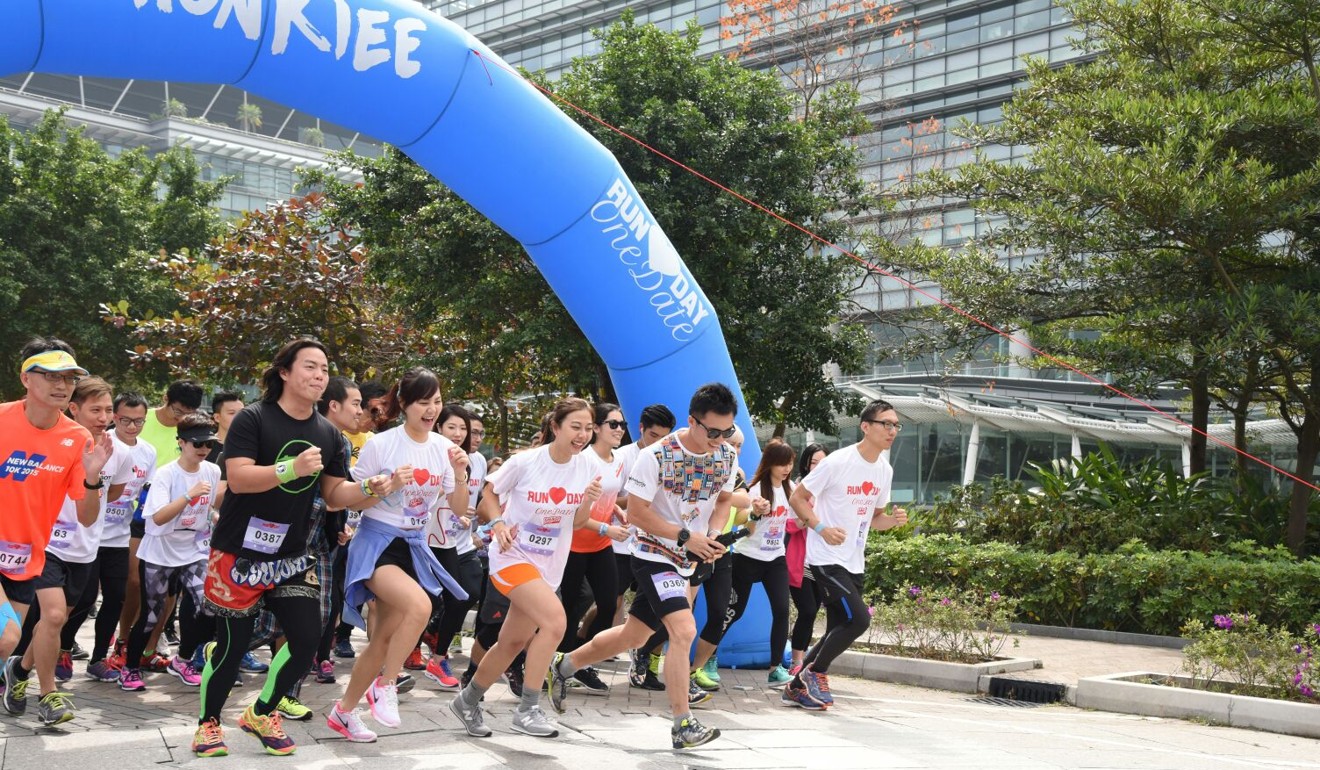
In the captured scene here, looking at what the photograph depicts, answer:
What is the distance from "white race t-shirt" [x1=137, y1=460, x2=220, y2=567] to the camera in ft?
26.7

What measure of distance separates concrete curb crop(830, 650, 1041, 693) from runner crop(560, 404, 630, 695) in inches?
102

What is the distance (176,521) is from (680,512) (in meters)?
3.46

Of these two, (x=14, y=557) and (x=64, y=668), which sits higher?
(x=14, y=557)

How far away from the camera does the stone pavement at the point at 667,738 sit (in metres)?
5.96

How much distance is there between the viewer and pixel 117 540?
26.0ft

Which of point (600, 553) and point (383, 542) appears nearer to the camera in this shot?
point (383, 542)

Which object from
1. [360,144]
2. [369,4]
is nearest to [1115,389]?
[369,4]

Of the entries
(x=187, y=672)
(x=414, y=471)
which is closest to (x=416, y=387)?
(x=414, y=471)

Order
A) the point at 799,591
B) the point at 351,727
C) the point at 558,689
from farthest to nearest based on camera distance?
the point at 799,591
the point at 558,689
the point at 351,727

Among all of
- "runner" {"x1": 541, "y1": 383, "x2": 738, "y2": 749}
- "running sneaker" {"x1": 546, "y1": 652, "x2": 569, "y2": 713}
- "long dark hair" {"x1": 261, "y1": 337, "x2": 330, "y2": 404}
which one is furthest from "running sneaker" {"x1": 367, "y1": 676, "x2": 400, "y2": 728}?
"long dark hair" {"x1": 261, "y1": 337, "x2": 330, "y2": 404}

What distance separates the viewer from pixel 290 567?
576 cm

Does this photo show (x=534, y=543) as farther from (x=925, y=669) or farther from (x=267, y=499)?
A: (x=925, y=669)

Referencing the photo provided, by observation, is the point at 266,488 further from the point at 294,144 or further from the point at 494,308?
the point at 294,144

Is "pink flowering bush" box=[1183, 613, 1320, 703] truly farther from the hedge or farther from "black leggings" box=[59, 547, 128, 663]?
"black leggings" box=[59, 547, 128, 663]
